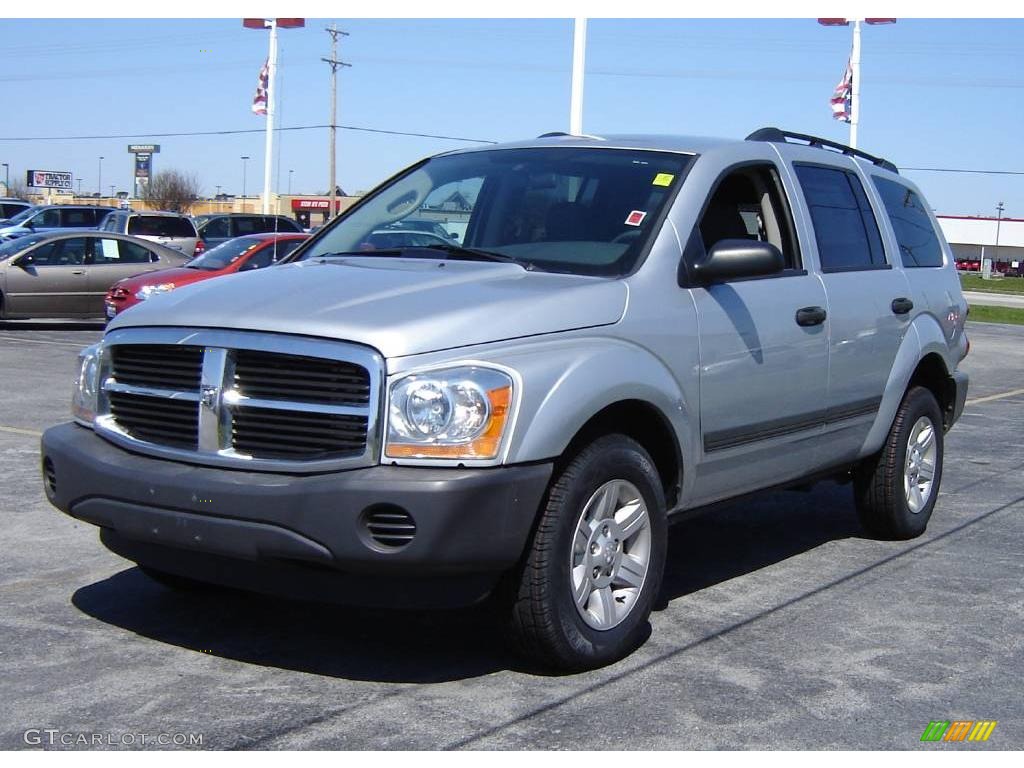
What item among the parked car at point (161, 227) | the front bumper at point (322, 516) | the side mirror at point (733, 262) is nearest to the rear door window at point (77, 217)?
the parked car at point (161, 227)

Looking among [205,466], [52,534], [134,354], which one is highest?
[134,354]

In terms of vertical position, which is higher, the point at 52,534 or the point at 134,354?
the point at 134,354

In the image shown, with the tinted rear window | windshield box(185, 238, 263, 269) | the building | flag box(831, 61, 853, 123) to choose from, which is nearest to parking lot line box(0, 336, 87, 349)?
windshield box(185, 238, 263, 269)

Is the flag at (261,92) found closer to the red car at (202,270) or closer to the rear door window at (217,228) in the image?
the rear door window at (217,228)

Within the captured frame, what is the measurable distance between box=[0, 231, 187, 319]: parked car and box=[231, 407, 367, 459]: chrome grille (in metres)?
16.7

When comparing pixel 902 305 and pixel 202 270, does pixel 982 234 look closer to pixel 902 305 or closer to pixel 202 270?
pixel 202 270

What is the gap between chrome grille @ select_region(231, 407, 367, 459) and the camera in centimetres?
421

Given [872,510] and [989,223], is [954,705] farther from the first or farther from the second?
[989,223]

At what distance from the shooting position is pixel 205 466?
4.39 m

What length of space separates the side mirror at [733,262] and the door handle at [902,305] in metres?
1.60

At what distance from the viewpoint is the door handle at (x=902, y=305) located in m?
6.61

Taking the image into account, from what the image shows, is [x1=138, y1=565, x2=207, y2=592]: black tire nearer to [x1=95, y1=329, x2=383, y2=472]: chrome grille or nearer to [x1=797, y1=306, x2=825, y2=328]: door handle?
[x1=95, y1=329, x2=383, y2=472]: chrome grille

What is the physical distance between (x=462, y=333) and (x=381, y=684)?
3.87ft

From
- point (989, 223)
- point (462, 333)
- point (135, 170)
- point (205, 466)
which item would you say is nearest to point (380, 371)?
point (462, 333)
